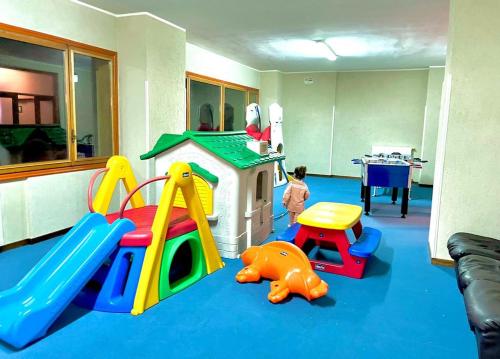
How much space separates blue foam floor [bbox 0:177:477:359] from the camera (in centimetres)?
230

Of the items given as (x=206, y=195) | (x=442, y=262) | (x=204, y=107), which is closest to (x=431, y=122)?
(x=204, y=107)

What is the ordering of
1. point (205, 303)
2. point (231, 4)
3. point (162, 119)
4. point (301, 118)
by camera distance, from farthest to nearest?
point (301, 118)
point (162, 119)
point (231, 4)
point (205, 303)

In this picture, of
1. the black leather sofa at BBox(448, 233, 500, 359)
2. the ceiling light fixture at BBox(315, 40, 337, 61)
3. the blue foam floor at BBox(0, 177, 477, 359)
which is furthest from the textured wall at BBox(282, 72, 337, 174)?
the black leather sofa at BBox(448, 233, 500, 359)

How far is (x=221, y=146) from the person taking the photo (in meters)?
3.87

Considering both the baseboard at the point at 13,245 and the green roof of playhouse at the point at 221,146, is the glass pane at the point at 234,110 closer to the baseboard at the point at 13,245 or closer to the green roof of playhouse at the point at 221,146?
the green roof of playhouse at the point at 221,146

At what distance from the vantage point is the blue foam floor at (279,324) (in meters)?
2.30

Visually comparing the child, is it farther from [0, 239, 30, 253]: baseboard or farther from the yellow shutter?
[0, 239, 30, 253]: baseboard

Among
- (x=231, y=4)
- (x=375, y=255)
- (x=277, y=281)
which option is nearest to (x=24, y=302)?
(x=277, y=281)

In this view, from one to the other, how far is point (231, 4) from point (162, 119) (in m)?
1.76

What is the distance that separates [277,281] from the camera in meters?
3.06

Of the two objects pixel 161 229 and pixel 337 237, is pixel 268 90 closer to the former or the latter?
pixel 337 237

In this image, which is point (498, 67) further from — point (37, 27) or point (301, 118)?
point (301, 118)

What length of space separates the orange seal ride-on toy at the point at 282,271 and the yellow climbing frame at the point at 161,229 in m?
0.46

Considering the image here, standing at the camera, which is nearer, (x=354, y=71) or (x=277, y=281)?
(x=277, y=281)
